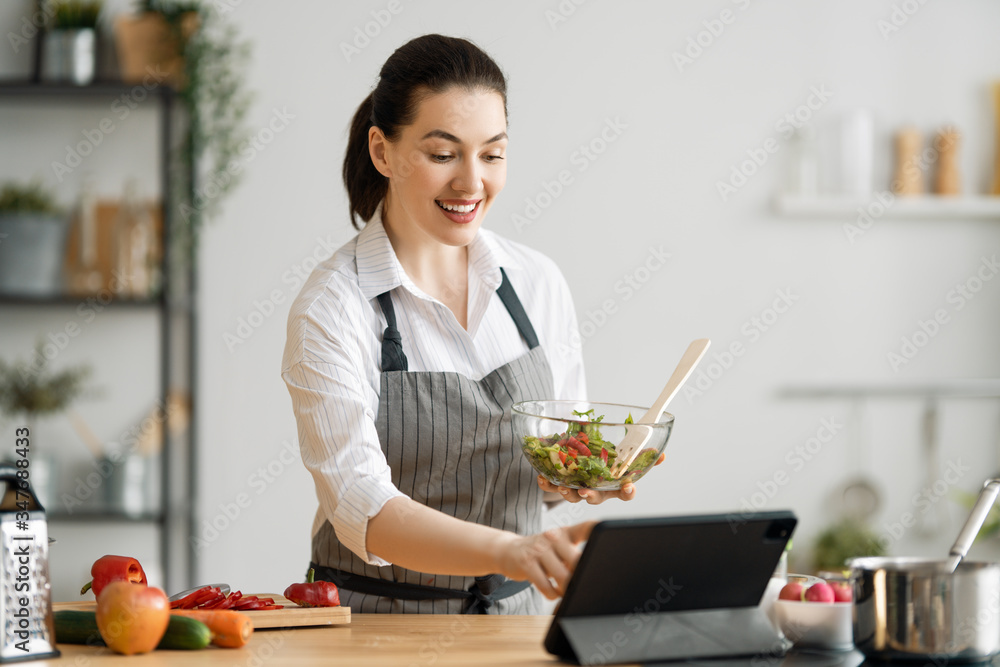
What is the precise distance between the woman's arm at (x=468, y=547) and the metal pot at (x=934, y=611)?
1.13 ft

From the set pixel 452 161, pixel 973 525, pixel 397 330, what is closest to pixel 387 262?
pixel 397 330

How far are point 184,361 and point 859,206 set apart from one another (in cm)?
224

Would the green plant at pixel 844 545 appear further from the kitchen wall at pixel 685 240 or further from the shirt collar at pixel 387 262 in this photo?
the shirt collar at pixel 387 262

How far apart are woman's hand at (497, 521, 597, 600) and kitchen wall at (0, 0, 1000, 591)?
6.39ft

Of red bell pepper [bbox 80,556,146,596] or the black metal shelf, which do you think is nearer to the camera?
red bell pepper [bbox 80,556,146,596]

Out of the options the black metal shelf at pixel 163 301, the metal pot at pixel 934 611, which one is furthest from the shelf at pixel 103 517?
the metal pot at pixel 934 611

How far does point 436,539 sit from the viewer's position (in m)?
1.29

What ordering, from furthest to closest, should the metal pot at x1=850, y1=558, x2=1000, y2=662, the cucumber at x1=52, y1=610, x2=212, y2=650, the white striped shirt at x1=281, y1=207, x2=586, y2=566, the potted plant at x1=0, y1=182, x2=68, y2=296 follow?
the potted plant at x1=0, y1=182, x2=68, y2=296
the white striped shirt at x1=281, y1=207, x2=586, y2=566
the cucumber at x1=52, y1=610, x2=212, y2=650
the metal pot at x1=850, y1=558, x2=1000, y2=662

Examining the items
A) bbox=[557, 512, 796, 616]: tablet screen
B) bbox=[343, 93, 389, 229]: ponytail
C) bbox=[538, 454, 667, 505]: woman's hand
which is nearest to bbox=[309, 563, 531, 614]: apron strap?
bbox=[538, 454, 667, 505]: woman's hand

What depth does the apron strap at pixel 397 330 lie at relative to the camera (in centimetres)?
165

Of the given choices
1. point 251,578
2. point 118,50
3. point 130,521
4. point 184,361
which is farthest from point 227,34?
point 251,578

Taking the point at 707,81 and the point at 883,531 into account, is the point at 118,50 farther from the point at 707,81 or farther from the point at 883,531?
the point at 883,531

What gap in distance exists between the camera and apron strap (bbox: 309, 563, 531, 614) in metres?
1.63

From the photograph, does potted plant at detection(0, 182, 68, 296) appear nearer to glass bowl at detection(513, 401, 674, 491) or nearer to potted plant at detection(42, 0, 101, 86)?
potted plant at detection(42, 0, 101, 86)
